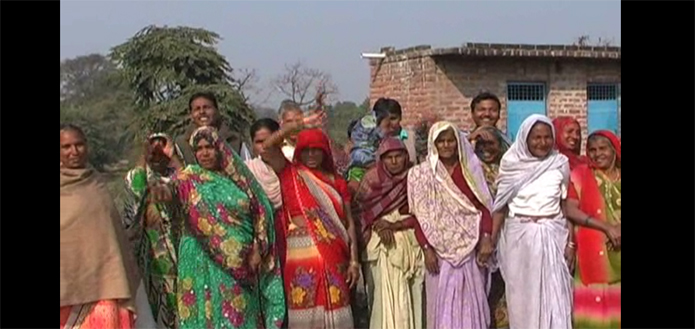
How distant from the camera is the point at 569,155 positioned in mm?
5672

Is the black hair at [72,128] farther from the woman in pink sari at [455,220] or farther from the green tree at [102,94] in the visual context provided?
the green tree at [102,94]

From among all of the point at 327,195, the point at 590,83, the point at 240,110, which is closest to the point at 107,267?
the point at 327,195

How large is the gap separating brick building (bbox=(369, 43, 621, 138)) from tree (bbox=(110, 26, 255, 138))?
4.92 m

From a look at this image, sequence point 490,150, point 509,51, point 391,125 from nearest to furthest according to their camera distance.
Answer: point 490,150, point 391,125, point 509,51

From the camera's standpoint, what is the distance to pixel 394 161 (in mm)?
5559

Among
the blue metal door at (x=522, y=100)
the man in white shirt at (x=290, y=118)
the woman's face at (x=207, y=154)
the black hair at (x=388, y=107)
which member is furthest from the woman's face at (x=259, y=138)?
the blue metal door at (x=522, y=100)

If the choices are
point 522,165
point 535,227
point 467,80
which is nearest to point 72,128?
point 522,165

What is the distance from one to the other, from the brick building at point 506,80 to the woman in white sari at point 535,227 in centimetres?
1040

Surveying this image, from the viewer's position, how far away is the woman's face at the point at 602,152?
5348 millimetres

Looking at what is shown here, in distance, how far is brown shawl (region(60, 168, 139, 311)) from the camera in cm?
475

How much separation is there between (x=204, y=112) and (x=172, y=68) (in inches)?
247

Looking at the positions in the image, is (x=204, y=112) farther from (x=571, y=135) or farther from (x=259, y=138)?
(x=571, y=135)

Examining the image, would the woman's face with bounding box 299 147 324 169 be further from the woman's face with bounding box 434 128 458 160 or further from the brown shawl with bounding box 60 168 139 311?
the brown shawl with bounding box 60 168 139 311
